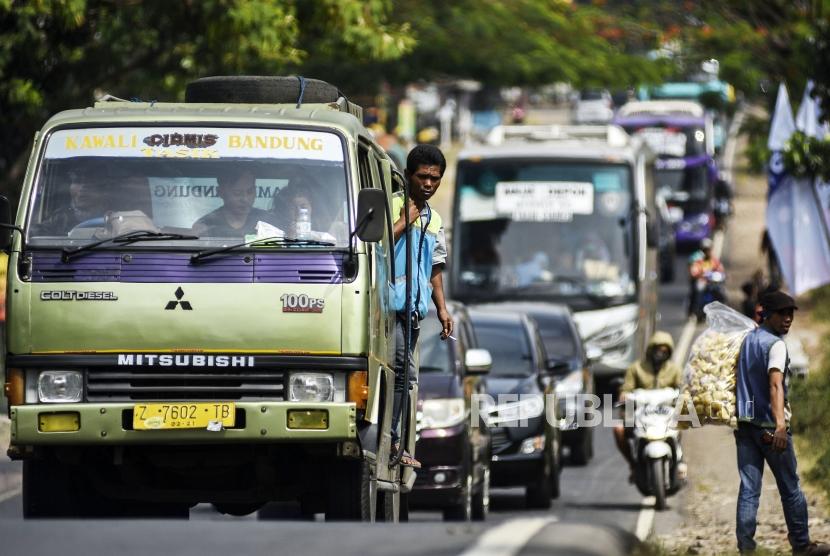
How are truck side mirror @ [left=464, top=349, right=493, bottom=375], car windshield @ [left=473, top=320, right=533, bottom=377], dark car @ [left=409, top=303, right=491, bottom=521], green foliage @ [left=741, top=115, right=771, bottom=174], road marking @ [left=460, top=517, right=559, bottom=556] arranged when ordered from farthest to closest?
1. green foliage @ [left=741, top=115, right=771, bottom=174]
2. car windshield @ [left=473, top=320, right=533, bottom=377]
3. truck side mirror @ [left=464, top=349, right=493, bottom=375]
4. dark car @ [left=409, top=303, right=491, bottom=521]
5. road marking @ [left=460, top=517, right=559, bottom=556]

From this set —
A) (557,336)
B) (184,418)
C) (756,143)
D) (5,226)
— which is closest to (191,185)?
(5,226)

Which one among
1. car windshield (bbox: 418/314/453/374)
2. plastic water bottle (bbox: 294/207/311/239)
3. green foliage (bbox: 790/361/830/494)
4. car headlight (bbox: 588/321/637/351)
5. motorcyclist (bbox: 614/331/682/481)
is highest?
plastic water bottle (bbox: 294/207/311/239)

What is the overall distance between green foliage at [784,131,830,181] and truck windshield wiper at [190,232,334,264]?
43.8 feet

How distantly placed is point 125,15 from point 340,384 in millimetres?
12234

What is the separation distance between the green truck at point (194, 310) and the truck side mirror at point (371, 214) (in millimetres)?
11

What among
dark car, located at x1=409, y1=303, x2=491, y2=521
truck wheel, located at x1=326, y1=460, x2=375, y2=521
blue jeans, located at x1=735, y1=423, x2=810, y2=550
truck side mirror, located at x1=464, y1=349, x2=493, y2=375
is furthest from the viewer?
truck side mirror, located at x1=464, y1=349, x2=493, y2=375

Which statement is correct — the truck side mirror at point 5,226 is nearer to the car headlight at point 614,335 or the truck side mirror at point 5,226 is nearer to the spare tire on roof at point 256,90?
the spare tire on roof at point 256,90

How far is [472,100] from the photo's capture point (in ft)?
258

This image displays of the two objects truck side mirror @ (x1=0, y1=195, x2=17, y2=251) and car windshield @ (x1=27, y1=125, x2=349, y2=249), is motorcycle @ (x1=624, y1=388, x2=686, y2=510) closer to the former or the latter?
car windshield @ (x1=27, y1=125, x2=349, y2=249)

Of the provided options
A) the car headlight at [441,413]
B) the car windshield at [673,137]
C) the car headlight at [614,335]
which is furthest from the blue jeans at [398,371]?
the car windshield at [673,137]

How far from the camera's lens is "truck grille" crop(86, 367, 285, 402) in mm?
9055

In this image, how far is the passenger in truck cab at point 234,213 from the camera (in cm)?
925

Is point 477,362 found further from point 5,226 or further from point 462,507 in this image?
point 5,226

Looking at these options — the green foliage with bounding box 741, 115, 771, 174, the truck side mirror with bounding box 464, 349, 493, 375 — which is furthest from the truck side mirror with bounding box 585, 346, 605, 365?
the green foliage with bounding box 741, 115, 771, 174
